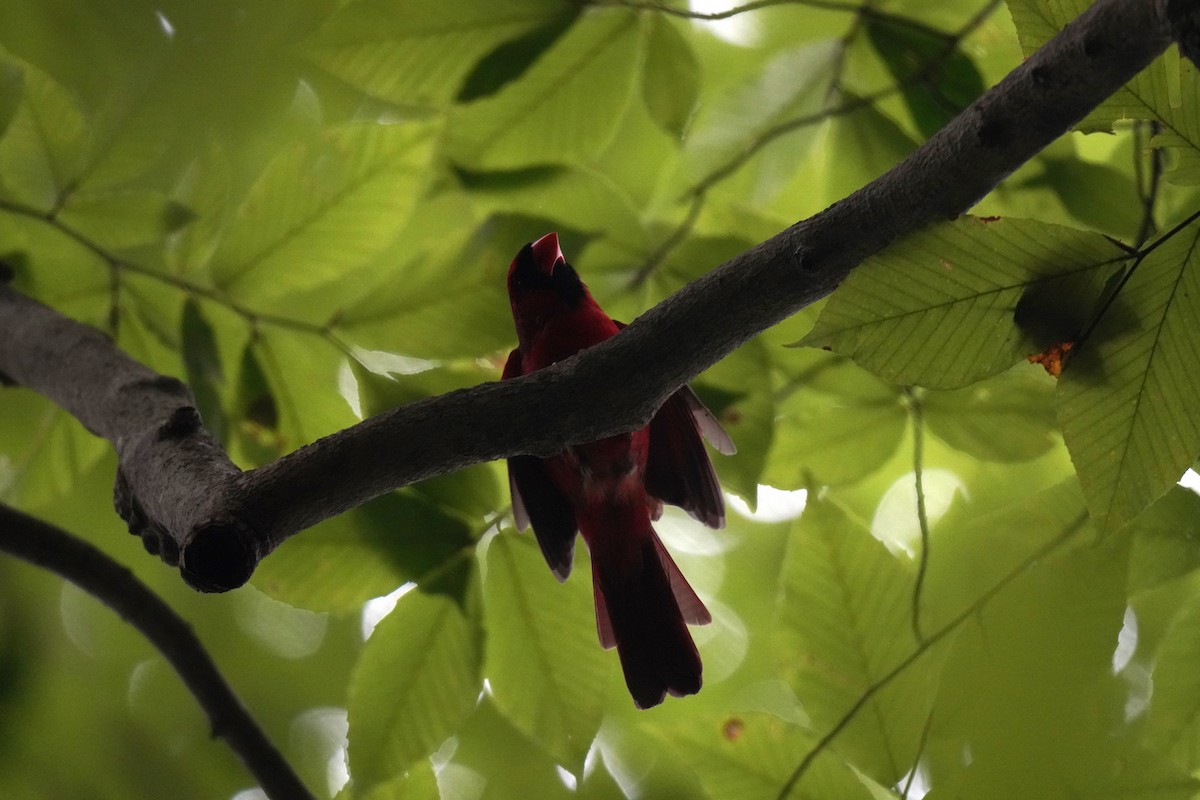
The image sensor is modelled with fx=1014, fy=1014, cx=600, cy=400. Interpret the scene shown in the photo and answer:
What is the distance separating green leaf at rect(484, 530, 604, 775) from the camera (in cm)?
173

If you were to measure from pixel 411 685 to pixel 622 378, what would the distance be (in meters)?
0.75

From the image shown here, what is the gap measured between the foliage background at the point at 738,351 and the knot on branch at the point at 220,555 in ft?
1.93

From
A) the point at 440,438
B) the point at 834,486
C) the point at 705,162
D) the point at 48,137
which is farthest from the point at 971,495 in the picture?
the point at 48,137

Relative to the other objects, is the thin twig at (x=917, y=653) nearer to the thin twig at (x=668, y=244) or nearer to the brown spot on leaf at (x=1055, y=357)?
the brown spot on leaf at (x=1055, y=357)

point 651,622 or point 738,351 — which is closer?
point 738,351

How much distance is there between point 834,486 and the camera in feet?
6.42

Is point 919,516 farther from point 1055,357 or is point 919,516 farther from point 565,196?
point 565,196

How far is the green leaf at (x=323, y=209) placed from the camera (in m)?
1.85

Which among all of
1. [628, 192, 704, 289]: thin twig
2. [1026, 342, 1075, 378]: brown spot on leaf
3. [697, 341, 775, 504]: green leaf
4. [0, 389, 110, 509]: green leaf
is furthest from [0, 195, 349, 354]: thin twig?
[1026, 342, 1075, 378]: brown spot on leaf

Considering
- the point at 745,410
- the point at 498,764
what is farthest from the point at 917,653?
the point at 498,764

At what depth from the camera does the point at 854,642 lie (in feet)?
5.32

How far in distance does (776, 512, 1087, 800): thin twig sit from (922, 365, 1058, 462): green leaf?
0.85 feet

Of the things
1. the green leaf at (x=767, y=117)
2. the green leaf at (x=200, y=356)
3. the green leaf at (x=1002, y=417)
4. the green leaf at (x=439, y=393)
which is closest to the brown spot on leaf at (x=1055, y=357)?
the green leaf at (x=1002, y=417)

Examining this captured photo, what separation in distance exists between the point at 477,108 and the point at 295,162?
35 centimetres
